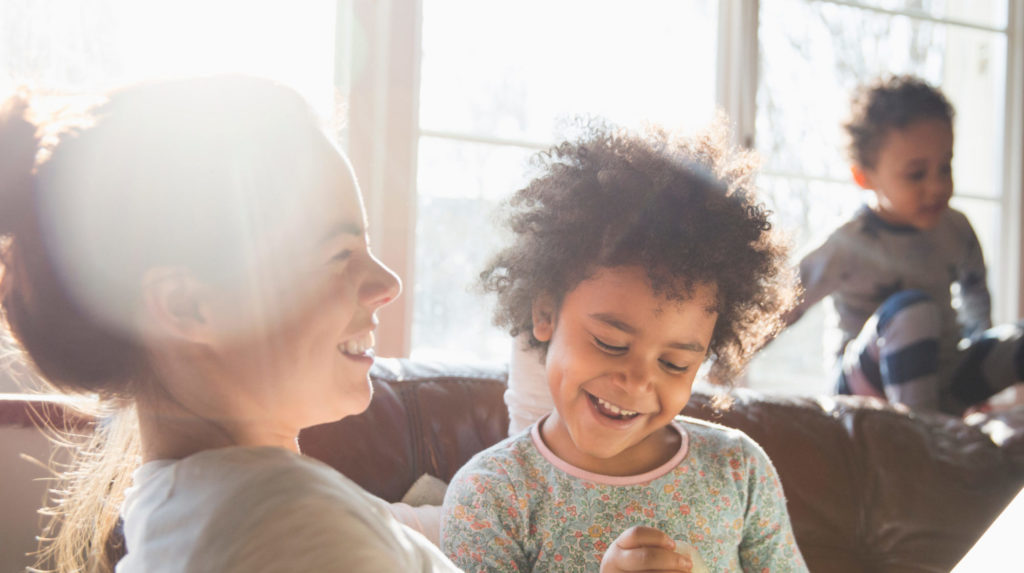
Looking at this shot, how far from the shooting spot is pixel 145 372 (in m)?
0.78

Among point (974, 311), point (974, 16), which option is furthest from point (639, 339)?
point (974, 16)

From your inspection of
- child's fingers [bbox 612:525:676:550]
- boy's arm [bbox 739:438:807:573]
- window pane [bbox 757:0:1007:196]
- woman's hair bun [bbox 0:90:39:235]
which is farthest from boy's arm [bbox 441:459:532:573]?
window pane [bbox 757:0:1007:196]

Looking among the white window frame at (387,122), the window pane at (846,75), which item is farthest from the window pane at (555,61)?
the window pane at (846,75)

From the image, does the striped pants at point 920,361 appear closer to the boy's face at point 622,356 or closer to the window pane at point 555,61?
the window pane at point 555,61

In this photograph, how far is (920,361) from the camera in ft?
7.85

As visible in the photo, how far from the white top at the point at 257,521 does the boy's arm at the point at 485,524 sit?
50cm

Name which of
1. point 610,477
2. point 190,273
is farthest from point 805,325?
point 190,273

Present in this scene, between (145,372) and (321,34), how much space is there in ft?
6.15

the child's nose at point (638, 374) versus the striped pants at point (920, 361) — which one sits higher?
the child's nose at point (638, 374)

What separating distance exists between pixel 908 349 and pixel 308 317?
2077 mm

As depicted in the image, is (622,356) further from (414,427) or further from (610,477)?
(414,427)

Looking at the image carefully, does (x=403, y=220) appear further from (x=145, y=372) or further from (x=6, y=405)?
(x=145, y=372)

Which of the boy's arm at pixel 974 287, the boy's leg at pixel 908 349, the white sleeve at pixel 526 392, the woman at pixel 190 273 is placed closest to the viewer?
the woman at pixel 190 273

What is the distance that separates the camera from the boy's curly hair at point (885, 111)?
8.86ft
